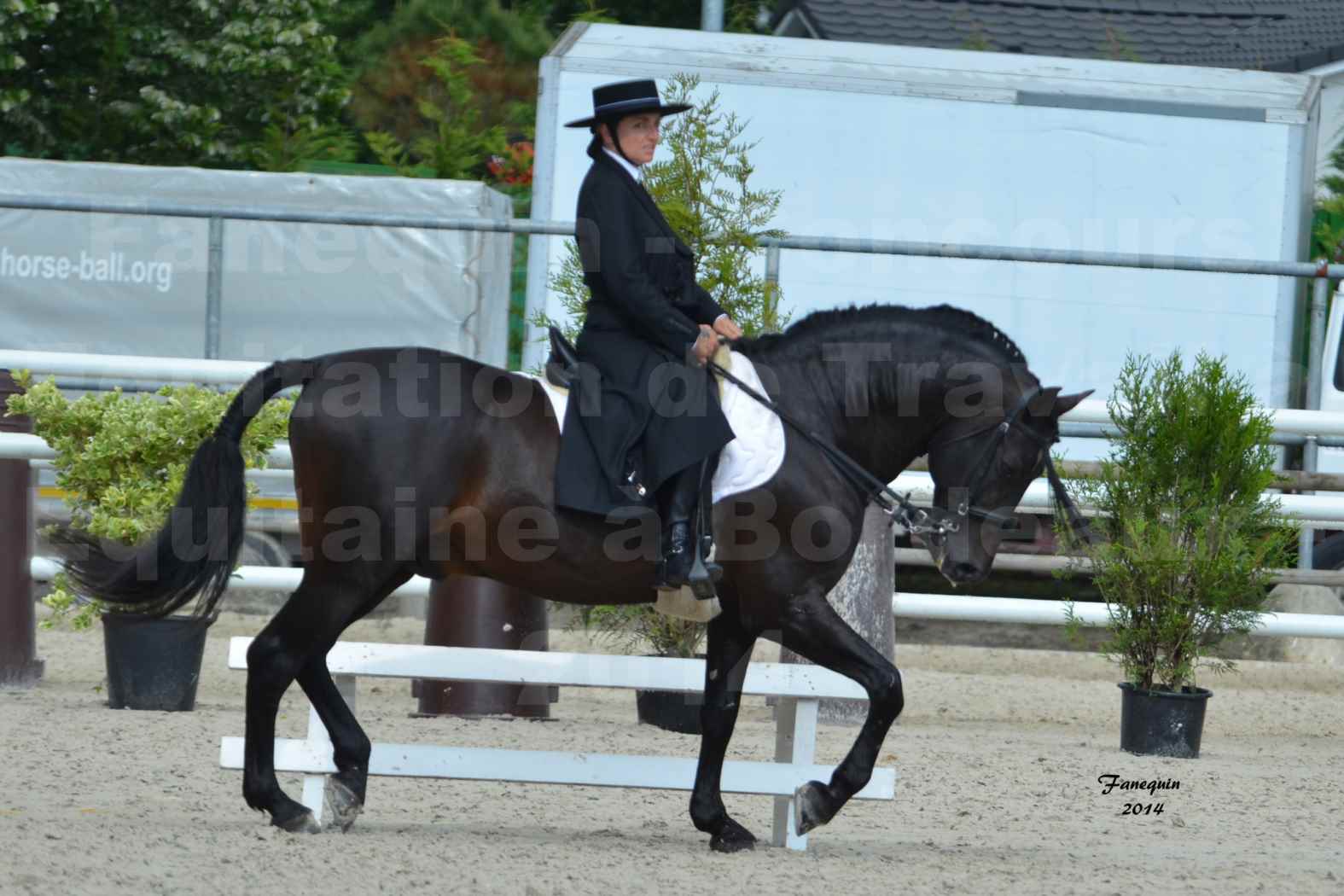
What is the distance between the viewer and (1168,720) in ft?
24.3

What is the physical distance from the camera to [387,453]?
5062 mm

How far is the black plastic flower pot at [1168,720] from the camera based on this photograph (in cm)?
739

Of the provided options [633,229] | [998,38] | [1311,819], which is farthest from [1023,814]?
[998,38]

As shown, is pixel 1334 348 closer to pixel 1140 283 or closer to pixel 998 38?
pixel 1140 283

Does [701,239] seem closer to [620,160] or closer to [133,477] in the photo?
[620,160]

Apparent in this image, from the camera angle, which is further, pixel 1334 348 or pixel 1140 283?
pixel 1334 348

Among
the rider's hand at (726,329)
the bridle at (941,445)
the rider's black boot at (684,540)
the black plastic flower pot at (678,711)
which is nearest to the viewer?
the rider's black boot at (684,540)

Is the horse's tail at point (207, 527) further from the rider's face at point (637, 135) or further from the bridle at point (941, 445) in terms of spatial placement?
the bridle at point (941, 445)

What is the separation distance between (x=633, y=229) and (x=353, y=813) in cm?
207

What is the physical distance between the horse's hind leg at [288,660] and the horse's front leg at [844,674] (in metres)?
1.30

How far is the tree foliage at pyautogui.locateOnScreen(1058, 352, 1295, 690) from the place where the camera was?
7.29 metres

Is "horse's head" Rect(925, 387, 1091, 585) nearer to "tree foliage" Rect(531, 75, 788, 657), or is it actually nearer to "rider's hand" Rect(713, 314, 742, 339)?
"rider's hand" Rect(713, 314, 742, 339)

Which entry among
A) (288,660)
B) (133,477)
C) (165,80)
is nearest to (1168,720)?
(288,660)

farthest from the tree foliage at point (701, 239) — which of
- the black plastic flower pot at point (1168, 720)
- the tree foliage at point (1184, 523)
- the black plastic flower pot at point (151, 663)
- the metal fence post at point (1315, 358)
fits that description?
the metal fence post at point (1315, 358)
